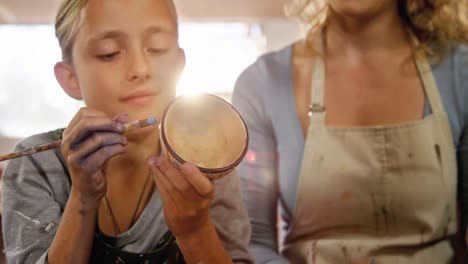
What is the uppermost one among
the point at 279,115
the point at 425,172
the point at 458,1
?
the point at 458,1

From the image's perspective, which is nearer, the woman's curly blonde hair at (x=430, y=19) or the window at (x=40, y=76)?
the window at (x=40, y=76)

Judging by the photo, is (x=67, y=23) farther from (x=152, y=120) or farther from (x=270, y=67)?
(x=270, y=67)

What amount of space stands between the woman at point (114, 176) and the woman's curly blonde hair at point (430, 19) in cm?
33

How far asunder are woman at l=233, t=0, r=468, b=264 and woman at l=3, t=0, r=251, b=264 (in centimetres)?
20

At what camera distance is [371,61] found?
2.60 feet

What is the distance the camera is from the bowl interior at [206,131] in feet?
1.56

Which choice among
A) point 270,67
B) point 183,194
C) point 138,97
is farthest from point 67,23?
point 270,67

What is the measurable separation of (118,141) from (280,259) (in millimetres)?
364

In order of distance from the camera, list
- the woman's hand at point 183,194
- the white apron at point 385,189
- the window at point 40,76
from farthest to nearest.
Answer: the white apron at point 385,189
the window at point 40,76
the woman's hand at point 183,194

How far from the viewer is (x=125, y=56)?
1.66 feet

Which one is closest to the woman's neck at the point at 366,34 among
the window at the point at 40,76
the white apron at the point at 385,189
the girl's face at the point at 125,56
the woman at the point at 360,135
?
the woman at the point at 360,135

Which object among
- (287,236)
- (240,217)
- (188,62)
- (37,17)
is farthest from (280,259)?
(37,17)

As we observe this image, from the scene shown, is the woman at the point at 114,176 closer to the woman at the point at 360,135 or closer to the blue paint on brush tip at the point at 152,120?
the blue paint on brush tip at the point at 152,120

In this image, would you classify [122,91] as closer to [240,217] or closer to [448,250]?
[240,217]
